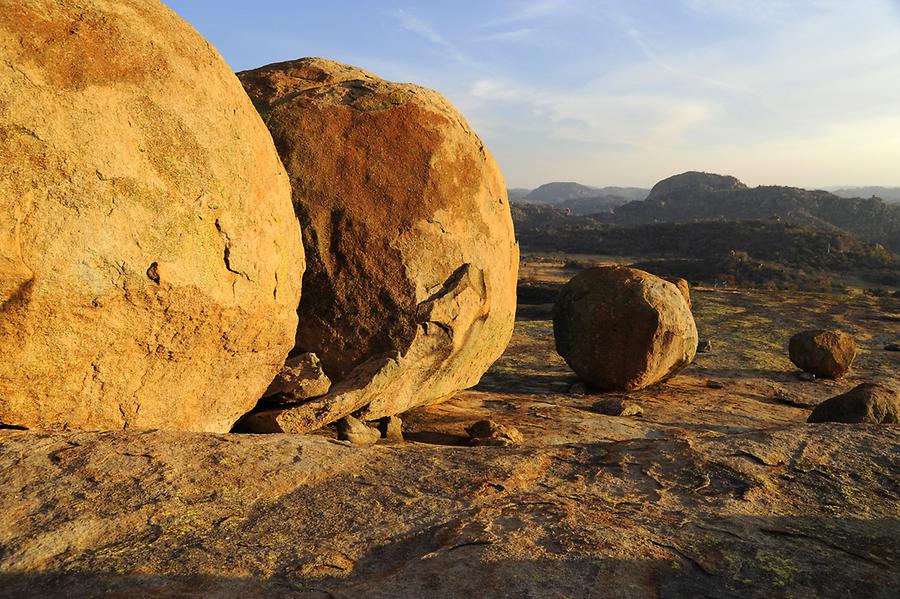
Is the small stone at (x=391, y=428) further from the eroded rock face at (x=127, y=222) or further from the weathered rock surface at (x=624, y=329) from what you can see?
the weathered rock surface at (x=624, y=329)

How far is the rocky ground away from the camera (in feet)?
8.04

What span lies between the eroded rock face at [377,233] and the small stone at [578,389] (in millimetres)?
3576

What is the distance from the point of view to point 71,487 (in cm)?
293

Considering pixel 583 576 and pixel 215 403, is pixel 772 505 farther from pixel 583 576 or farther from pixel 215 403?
pixel 215 403

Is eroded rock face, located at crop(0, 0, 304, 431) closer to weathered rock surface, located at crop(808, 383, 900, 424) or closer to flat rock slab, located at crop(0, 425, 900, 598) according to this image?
flat rock slab, located at crop(0, 425, 900, 598)

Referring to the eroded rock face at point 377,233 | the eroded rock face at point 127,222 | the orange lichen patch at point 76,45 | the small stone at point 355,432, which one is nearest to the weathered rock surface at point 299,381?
the eroded rock face at point 377,233

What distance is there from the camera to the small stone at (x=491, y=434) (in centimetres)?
529

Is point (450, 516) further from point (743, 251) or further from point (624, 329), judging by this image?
point (743, 251)

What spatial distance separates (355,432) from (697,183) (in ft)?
311

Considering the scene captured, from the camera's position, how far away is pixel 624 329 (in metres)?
8.63

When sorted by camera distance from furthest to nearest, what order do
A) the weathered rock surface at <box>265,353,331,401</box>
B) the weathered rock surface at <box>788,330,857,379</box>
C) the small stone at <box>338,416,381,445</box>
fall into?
1. the weathered rock surface at <box>788,330,857,379</box>
2. the small stone at <box>338,416,381,445</box>
3. the weathered rock surface at <box>265,353,331,401</box>

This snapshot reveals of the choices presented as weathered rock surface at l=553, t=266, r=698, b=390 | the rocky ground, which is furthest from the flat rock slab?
weathered rock surface at l=553, t=266, r=698, b=390

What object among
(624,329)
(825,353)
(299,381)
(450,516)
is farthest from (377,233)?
(825,353)

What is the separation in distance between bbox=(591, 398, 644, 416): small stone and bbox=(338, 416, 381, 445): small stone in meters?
3.24
